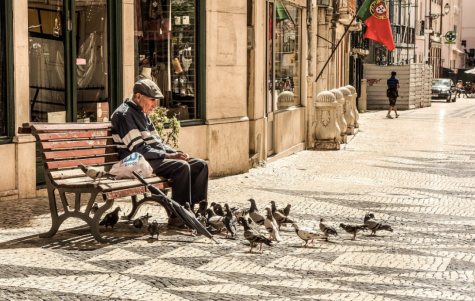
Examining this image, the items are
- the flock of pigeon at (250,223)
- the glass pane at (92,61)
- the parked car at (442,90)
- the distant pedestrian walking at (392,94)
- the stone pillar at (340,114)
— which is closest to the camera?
the flock of pigeon at (250,223)

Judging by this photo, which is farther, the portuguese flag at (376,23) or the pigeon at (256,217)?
the portuguese flag at (376,23)

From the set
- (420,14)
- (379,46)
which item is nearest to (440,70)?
(420,14)

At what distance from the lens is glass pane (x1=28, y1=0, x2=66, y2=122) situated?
10086 millimetres

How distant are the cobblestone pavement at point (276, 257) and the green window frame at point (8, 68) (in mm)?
860

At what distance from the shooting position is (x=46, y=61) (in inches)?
406

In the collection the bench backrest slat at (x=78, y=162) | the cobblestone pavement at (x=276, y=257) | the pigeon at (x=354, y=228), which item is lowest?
the cobblestone pavement at (x=276, y=257)

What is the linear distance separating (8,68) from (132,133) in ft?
8.22

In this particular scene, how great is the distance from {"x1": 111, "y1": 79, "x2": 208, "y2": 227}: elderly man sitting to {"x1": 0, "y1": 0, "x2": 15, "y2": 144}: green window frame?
2.21m

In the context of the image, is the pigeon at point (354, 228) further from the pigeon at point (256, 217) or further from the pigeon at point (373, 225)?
the pigeon at point (256, 217)

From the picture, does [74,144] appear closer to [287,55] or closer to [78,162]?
[78,162]

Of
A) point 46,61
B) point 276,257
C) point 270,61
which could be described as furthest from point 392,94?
point 276,257

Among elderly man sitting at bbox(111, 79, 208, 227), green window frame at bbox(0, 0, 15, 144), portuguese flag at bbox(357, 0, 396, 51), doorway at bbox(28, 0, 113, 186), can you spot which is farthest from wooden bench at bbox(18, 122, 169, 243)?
portuguese flag at bbox(357, 0, 396, 51)

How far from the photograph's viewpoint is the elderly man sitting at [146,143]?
773cm

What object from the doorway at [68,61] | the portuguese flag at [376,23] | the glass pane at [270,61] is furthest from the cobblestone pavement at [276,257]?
the portuguese flag at [376,23]
